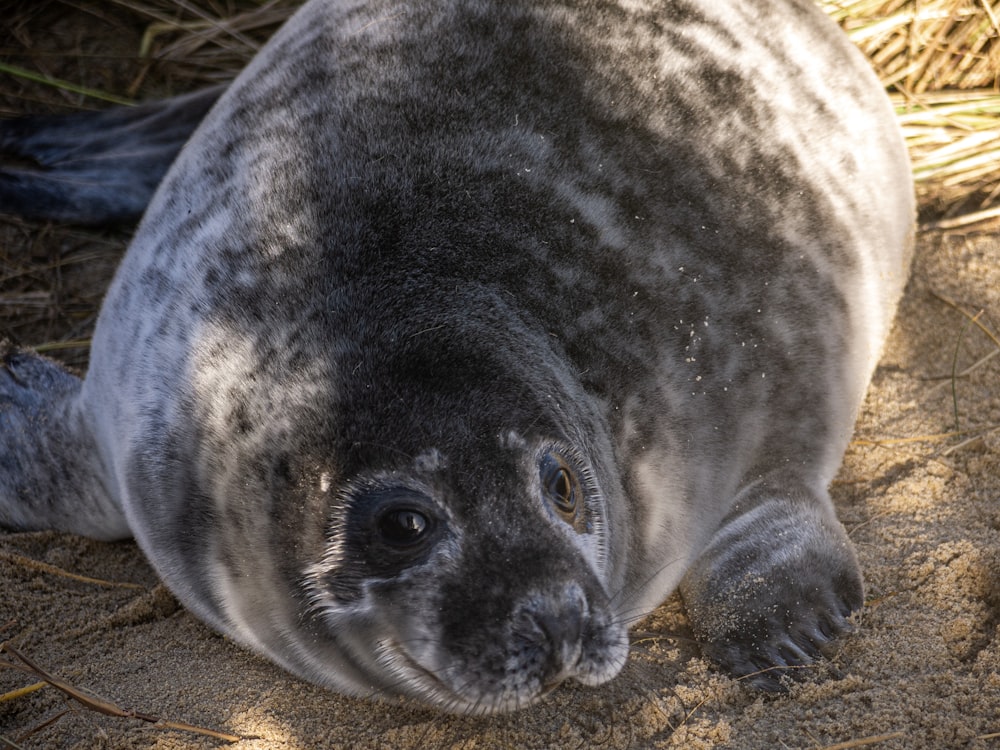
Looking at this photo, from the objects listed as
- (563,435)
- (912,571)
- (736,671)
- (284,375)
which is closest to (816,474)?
(912,571)

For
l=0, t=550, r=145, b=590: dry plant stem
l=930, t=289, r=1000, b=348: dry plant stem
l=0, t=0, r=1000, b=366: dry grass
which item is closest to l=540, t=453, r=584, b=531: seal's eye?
l=0, t=550, r=145, b=590: dry plant stem

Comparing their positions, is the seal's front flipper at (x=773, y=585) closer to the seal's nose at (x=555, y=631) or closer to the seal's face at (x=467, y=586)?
the seal's face at (x=467, y=586)

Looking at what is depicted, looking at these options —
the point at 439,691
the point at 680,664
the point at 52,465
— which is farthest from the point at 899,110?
the point at 52,465

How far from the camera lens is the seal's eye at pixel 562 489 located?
6.36ft

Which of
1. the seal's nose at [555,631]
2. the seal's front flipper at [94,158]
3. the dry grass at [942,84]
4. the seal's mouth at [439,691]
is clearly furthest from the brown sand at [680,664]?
the seal's front flipper at [94,158]

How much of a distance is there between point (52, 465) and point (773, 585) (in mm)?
1865

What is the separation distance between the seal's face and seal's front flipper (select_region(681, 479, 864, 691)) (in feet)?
1.64

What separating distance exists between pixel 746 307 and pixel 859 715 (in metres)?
0.97

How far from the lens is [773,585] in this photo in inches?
94.8

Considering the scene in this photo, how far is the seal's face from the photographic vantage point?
1771 millimetres

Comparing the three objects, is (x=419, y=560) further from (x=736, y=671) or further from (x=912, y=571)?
(x=912, y=571)

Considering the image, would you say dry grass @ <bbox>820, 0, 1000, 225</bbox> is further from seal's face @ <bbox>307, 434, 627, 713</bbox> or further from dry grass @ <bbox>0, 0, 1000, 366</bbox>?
seal's face @ <bbox>307, 434, 627, 713</bbox>

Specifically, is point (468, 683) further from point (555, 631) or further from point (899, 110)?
point (899, 110)

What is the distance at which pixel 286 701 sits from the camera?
212 centimetres
